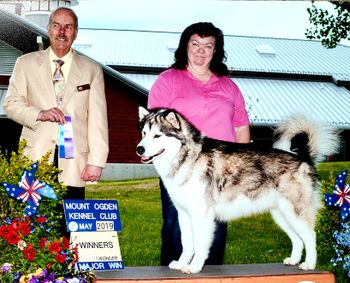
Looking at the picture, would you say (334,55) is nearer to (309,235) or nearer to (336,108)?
(336,108)

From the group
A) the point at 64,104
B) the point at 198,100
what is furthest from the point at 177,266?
the point at 64,104

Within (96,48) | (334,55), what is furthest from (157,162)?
(334,55)

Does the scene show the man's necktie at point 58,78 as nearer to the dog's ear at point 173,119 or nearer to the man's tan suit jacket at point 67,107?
the man's tan suit jacket at point 67,107

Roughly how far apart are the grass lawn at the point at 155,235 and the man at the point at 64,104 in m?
3.05

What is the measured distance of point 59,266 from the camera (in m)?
3.43

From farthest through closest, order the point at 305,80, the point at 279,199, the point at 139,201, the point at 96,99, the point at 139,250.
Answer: the point at 305,80 → the point at 139,201 → the point at 139,250 → the point at 96,99 → the point at 279,199

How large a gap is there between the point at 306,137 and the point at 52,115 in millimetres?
1689

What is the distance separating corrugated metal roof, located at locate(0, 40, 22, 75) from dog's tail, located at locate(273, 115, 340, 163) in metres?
12.0

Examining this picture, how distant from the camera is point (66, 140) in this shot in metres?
3.90

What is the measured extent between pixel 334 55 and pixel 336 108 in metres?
4.19

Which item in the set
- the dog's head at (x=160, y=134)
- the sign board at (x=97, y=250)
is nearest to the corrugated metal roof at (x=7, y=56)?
the sign board at (x=97, y=250)

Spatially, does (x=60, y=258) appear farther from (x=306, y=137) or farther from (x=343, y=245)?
(x=343, y=245)

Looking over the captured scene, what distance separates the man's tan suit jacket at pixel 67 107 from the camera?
156 inches

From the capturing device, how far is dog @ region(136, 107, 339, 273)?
11.4 feet
